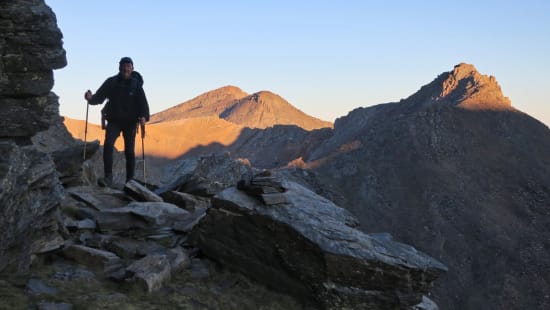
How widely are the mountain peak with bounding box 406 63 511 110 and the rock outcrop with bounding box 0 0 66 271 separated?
8113 cm

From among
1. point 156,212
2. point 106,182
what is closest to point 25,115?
point 156,212

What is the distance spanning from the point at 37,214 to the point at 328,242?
4353 millimetres

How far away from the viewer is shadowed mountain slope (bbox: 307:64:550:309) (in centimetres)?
5494

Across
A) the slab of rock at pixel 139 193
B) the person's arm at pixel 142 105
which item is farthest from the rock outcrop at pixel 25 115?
the person's arm at pixel 142 105

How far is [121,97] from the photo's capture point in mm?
11461

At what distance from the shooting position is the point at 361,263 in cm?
788

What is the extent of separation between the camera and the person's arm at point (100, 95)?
1147 centimetres

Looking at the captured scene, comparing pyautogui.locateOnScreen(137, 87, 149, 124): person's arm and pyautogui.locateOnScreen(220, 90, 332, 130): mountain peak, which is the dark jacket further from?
pyautogui.locateOnScreen(220, 90, 332, 130): mountain peak

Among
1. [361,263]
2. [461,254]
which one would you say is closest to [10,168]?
[361,263]

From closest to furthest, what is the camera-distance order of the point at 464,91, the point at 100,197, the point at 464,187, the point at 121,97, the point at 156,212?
the point at 156,212, the point at 100,197, the point at 121,97, the point at 464,187, the point at 464,91

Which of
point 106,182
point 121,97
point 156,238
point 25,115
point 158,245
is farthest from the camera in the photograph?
point 106,182

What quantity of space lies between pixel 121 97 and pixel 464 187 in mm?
63800

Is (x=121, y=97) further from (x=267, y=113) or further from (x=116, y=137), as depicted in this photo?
(x=267, y=113)

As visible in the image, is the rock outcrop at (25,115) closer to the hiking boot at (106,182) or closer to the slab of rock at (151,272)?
the slab of rock at (151,272)
